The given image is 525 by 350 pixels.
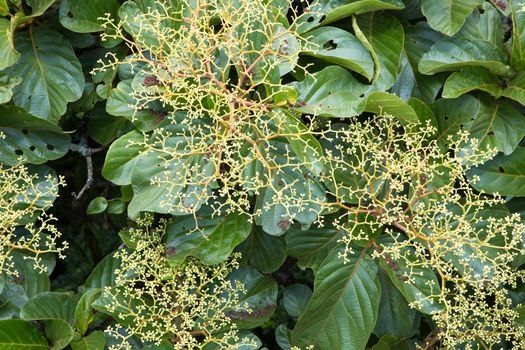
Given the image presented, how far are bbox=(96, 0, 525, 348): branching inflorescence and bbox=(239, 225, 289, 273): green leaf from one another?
103 millimetres

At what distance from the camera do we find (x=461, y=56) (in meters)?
1.55

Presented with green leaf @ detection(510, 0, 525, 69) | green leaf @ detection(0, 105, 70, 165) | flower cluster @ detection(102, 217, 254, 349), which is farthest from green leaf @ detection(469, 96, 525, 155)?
green leaf @ detection(0, 105, 70, 165)

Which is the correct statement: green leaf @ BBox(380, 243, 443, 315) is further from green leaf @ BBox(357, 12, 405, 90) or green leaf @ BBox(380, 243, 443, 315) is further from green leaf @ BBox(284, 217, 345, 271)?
green leaf @ BBox(357, 12, 405, 90)

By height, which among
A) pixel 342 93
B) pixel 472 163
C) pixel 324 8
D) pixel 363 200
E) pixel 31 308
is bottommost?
pixel 31 308

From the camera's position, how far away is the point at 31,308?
5.26 feet

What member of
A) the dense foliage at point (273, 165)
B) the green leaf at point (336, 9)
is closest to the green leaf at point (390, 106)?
the dense foliage at point (273, 165)

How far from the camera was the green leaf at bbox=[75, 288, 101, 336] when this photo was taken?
158 cm

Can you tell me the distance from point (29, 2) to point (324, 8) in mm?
706

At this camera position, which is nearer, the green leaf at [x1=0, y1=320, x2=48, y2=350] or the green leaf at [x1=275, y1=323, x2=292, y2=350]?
the green leaf at [x1=0, y1=320, x2=48, y2=350]

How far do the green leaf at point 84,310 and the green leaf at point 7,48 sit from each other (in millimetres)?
546

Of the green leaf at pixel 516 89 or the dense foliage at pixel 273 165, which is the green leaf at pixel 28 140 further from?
the green leaf at pixel 516 89

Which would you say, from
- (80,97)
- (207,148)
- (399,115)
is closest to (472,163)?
(399,115)

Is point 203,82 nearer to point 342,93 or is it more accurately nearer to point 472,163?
point 342,93

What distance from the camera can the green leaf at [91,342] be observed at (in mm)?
1554
